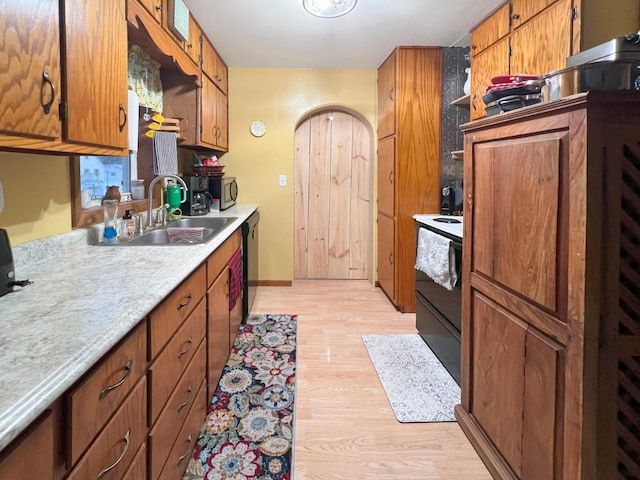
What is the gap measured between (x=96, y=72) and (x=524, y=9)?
7.40ft

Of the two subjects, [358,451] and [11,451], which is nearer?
[11,451]

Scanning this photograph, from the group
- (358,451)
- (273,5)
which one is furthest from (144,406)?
(273,5)

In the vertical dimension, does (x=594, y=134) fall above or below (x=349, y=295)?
above

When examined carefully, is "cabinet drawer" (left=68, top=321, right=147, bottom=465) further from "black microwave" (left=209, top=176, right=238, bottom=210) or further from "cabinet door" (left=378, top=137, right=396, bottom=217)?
"cabinet door" (left=378, top=137, right=396, bottom=217)

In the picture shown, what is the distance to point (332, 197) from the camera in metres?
4.90

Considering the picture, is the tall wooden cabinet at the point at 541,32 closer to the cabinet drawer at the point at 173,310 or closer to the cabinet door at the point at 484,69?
the cabinet door at the point at 484,69

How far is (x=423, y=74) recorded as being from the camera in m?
3.67

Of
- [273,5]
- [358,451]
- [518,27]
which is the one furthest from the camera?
[273,5]

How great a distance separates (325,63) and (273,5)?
1447mm

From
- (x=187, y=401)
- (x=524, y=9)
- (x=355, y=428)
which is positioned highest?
(x=524, y=9)

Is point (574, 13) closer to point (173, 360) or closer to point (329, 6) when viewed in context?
point (329, 6)

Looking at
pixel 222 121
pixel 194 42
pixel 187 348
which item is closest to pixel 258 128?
pixel 222 121

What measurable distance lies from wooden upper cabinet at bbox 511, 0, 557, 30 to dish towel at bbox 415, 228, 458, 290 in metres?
1.30

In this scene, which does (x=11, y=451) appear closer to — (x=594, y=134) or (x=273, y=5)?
(x=594, y=134)
